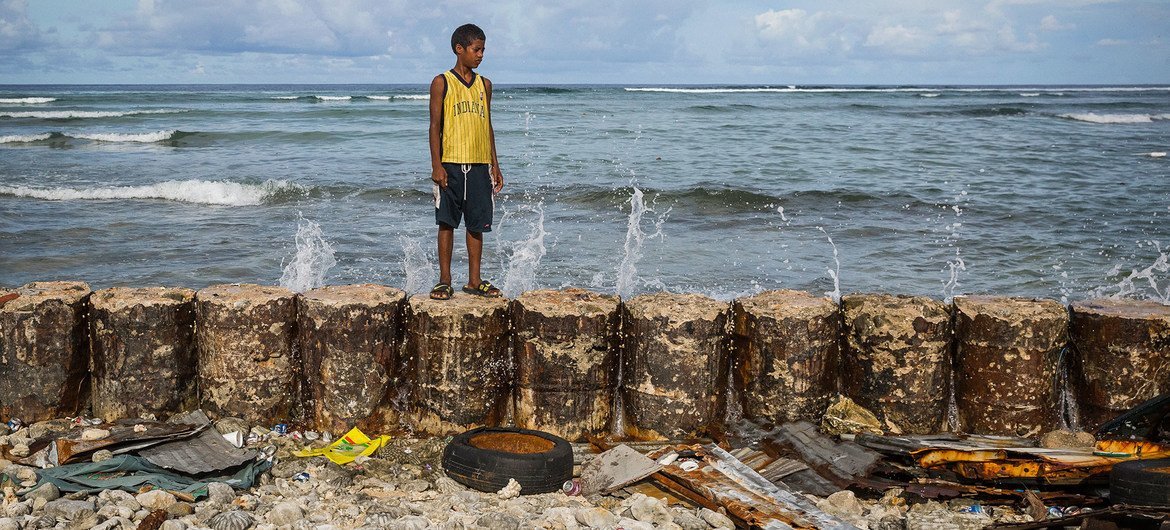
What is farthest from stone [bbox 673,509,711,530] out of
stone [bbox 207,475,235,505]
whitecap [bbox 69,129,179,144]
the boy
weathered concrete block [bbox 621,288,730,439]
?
whitecap [bbox 69,129,179,144]

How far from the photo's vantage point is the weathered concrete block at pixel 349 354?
5445 mm

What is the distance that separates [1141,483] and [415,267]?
8695mm

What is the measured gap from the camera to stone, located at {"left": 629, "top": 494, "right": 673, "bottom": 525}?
15.2 ft

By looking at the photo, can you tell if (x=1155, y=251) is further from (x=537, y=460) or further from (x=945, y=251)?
(x=537, y=460)

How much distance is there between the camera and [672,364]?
5.51 metres

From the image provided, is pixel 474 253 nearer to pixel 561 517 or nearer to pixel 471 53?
pixel 471 53

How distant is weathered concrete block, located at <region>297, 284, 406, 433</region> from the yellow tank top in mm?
1134

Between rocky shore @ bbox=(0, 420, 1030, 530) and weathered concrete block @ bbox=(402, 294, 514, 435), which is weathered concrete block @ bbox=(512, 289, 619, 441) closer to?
weathered concrete block @ bbox=(402, 294, 514, 435)

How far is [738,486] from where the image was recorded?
196 inches

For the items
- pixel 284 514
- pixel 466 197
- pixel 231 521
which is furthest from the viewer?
pixel 466 197

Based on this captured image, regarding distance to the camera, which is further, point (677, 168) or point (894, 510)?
point (677, 168)

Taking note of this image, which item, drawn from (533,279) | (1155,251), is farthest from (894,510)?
(1155,251)

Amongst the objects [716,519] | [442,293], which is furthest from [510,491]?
[442,293]

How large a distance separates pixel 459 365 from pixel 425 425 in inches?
19.8
